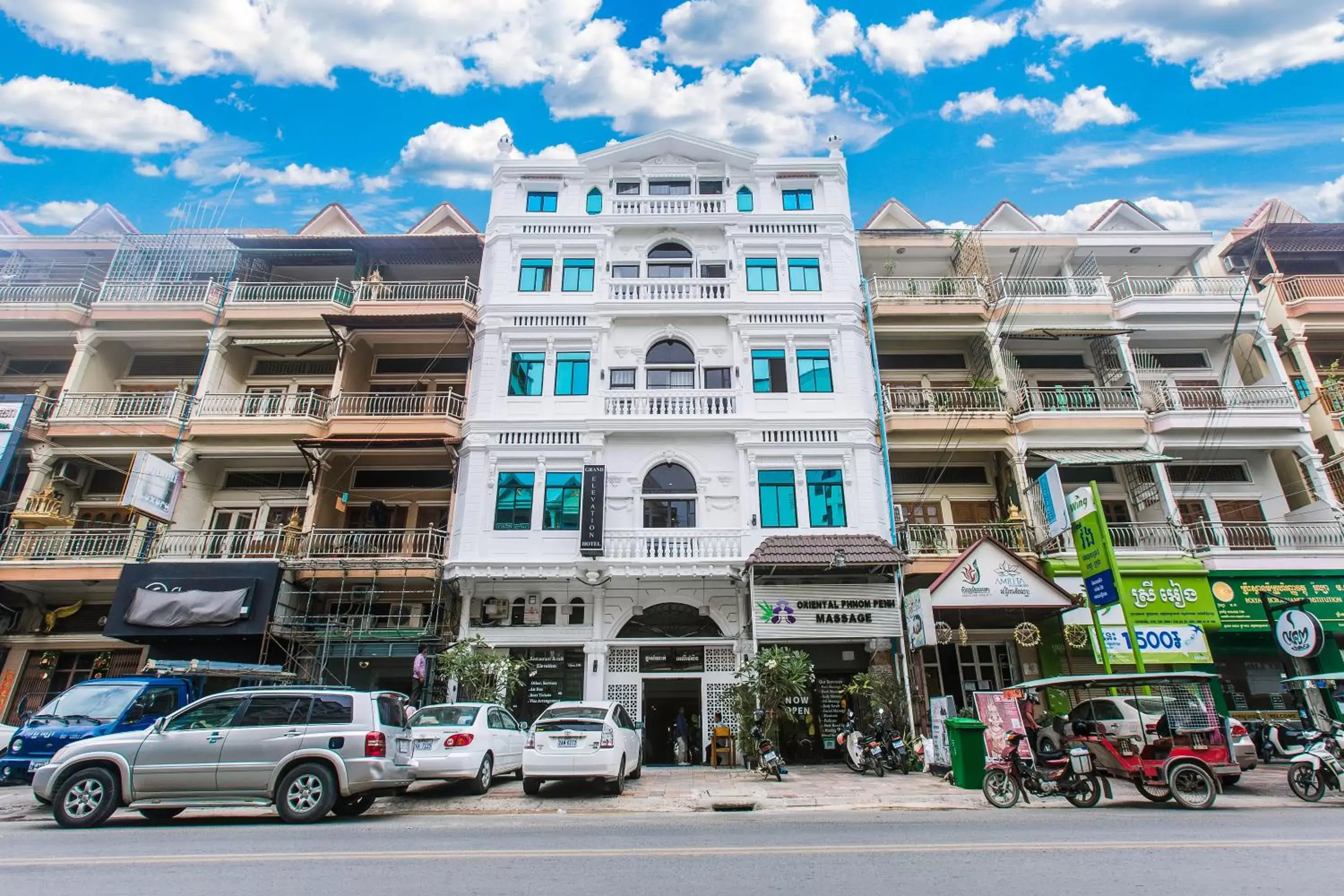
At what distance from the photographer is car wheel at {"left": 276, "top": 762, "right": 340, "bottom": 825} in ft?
29.5

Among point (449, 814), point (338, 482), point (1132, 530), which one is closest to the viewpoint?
point (449, 814)

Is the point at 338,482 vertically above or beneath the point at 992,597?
above

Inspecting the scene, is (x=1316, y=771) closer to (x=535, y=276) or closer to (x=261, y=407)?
(x=535, y=276)

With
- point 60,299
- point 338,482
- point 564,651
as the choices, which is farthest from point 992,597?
point 60,299

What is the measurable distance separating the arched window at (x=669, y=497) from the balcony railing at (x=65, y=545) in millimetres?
14586

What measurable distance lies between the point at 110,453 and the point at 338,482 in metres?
6.78

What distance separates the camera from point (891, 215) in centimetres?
2595

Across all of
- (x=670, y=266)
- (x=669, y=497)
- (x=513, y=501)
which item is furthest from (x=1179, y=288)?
(x=513, y=501)

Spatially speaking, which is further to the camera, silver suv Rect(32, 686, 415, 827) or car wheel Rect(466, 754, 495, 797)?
car wheel Rect(466, 754, 495, 797)

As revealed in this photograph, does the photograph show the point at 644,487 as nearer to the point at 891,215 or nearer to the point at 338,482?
the point at 338,482

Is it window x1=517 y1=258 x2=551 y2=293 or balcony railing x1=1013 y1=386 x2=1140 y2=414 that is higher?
window x1=517 y1=258 x2=551 y2=293

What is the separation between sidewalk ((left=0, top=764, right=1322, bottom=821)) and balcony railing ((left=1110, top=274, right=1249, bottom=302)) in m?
15.3

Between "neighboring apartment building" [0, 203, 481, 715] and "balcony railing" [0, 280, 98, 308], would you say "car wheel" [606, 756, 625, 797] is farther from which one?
"balcony railing" [0, 280, 98, 308]

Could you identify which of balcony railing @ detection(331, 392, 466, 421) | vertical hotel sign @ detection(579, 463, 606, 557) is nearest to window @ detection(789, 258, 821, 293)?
vertical hotel sign @ detection(579, 463, 606, 557)
